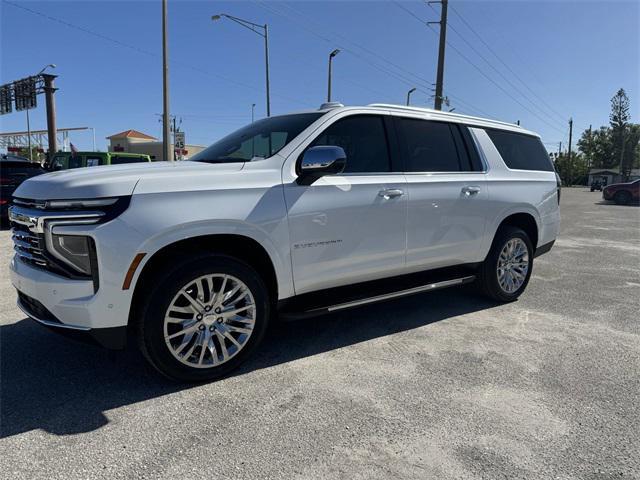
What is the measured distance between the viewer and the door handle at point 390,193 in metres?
3.75

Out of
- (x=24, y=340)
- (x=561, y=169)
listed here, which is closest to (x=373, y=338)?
(x=24, y=340)

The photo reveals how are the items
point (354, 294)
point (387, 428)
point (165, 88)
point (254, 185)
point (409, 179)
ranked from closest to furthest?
1. point (387, 428)
2. point (254, 185)
3. point (354, 294)
4. point (409, 179)
5. point (165, 88)

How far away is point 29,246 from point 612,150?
4402 inches

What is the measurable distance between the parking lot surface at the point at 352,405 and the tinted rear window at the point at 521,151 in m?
1.79

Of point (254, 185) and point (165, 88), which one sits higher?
point (165, 88)

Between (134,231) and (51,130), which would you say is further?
(51,130)

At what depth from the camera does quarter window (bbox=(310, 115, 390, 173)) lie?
12.1ft

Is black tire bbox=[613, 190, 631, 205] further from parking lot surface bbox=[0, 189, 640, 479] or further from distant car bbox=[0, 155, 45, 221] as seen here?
distant car bbox=[0, 155, 45, 221]

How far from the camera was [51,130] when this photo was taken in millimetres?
29016

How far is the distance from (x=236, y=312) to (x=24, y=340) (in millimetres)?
1986

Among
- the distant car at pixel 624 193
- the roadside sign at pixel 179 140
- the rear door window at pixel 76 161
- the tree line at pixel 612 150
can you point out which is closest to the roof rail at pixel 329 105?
the rear door window at pixel 76 161

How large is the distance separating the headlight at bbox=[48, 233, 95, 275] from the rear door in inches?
98.3

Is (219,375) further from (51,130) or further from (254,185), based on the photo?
(51,130)

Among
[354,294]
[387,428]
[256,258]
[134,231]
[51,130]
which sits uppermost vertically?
[51,130]
